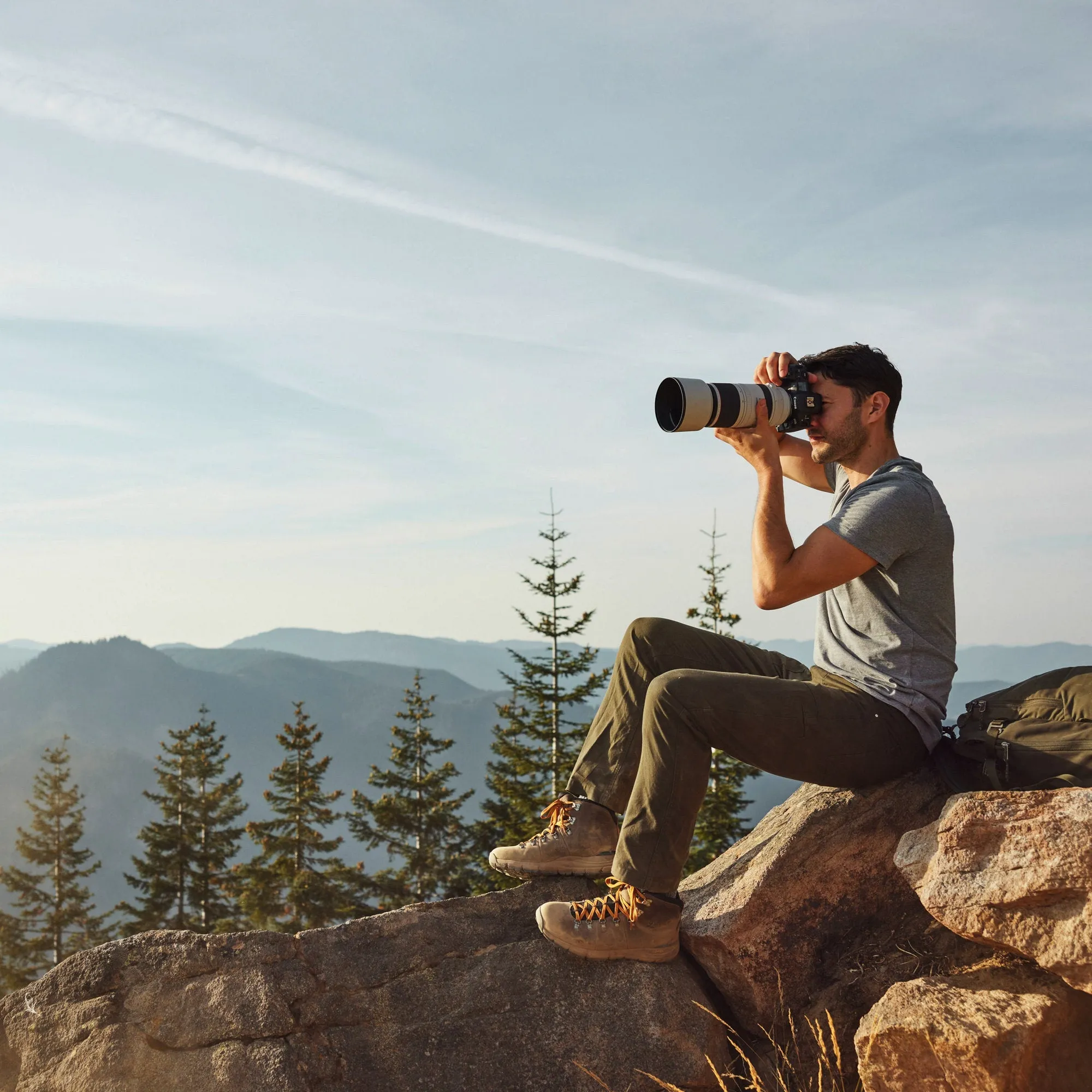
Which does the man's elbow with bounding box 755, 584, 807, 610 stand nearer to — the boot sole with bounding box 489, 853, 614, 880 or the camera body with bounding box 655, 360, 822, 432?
the camera body with bounding box 655, 360, 822, 432

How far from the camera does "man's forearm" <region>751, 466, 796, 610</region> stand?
4.35 meters

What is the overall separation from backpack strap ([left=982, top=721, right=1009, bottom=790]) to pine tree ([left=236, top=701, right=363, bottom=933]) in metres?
34.5

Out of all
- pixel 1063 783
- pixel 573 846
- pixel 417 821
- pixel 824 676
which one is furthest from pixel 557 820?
pixel 417 821

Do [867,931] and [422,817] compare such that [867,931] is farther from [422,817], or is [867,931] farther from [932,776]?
[422,817]

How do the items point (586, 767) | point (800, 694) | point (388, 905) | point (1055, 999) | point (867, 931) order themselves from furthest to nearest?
point (388, 905)
point (586, 767)
point (867, 931)
point (800, 694)
point (1055, 999)

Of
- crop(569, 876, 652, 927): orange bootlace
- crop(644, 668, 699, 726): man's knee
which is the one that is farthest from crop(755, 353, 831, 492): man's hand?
crop(569, 876, 652, 927): orange bootlace

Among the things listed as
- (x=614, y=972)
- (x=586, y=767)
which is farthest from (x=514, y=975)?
(x=586, y=767)

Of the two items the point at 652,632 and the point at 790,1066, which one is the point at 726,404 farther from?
the point at 790,1066

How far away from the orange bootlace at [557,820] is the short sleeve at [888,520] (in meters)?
2.00

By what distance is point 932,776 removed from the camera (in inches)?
188

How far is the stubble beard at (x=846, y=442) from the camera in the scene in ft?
15.7

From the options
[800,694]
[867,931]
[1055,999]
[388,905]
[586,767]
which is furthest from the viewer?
[388,905]

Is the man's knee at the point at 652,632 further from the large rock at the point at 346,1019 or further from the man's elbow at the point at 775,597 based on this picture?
the large rock at the point at 346,1019

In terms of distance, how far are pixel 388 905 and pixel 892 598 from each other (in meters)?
37.9
